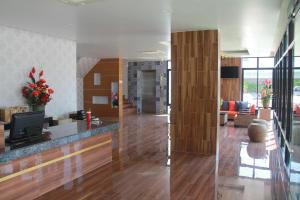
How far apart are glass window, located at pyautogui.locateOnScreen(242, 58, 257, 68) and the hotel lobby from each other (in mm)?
3548

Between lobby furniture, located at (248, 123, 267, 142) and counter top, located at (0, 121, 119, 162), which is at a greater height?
counter top, located at (0, 121, 119, 162)

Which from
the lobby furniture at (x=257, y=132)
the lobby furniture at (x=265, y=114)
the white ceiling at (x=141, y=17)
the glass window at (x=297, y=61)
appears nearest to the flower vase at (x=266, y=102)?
the lobby furniture at (x=265, y=114)

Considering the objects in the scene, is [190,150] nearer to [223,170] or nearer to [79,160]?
[223,170]

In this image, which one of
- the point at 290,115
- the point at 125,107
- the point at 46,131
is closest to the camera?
the point at 46,131

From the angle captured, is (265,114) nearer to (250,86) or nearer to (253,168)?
(250,86)

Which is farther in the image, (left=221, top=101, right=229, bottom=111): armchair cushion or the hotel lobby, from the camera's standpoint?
(left=221, top=101, right=229, bottom=111): armchair cushion

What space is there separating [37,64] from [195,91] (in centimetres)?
399

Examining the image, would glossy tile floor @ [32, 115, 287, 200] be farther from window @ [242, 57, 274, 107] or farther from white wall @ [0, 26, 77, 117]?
window @ [242, 57, 274, 107]

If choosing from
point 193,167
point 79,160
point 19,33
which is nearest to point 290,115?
point 193,167

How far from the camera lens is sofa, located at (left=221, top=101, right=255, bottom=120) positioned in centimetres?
1263

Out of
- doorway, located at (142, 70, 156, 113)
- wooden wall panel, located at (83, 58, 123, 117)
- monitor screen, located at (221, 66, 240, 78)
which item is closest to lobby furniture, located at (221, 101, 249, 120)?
monitor screen, located at (221, 66, 240, 78)

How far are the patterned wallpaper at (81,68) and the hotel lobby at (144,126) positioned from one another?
13.7 feet

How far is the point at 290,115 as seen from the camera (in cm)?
543

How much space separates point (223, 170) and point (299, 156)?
1361 mm
